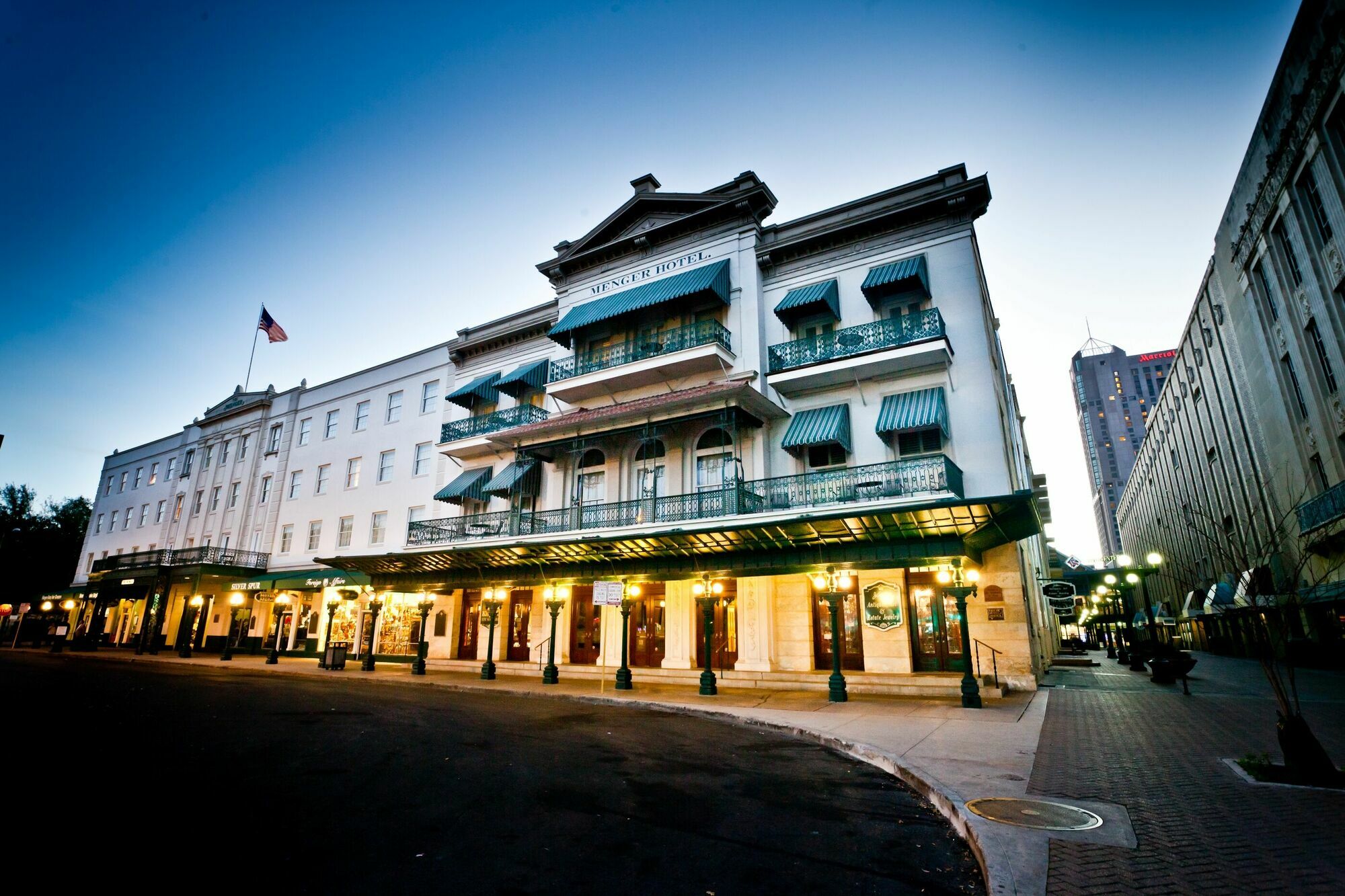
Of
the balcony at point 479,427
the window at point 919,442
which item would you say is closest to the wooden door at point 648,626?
the balcony at point 479,427

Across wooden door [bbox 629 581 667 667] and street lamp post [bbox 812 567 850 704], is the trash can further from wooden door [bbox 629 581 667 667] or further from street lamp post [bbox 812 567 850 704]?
street lamp post [bbox 812 567 850 704]

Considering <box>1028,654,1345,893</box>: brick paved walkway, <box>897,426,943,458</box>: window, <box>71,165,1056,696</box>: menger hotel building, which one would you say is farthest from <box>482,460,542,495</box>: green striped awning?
<box>1028,654,1345,893</box>: brick paved walkway

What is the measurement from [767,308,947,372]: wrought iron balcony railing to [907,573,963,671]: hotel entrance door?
719 centimetres

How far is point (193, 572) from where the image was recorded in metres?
34.2

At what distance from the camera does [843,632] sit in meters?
19.7

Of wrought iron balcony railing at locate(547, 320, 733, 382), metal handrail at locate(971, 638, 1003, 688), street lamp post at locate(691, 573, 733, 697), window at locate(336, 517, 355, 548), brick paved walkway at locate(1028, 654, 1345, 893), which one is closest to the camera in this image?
brick paved walkway at locate(1028, 654, 1345, 893)

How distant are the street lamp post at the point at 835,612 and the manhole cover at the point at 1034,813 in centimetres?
973

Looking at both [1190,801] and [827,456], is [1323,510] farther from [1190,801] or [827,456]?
[1190,801]

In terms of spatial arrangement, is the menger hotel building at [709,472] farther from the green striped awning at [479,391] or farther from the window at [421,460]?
the green striped awning at [479,391]

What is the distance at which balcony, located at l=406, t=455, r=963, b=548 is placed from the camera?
59.2ft

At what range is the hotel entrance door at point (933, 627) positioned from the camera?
18453mm

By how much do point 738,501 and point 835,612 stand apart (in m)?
4.87

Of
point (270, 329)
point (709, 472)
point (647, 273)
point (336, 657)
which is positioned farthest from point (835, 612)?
point (270, 329)

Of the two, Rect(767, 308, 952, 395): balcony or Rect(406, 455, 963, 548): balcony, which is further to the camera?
Rect(767, 308, 952, 395): balcony
